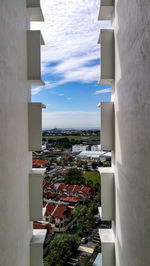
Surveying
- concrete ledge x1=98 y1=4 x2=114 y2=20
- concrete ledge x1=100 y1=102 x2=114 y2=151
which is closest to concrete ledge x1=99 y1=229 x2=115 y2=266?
concrete ledge x1=100 y1=102 x2=114 y2=151

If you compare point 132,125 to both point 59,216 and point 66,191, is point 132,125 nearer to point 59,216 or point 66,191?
point 59,216

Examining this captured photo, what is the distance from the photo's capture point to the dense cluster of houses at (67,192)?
20.7 feet

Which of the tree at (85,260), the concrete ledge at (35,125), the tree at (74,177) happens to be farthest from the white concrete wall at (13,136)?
the tree at (74,177)

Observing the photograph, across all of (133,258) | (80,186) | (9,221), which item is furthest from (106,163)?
(9,221)

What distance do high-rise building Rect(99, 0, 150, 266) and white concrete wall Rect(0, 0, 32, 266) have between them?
4.20 ft

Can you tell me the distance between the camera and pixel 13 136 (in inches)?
84.9

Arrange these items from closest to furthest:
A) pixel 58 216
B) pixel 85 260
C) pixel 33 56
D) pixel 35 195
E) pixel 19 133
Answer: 1. pixel 19 133
2. pixel 33 56
3. pixel 35 195
4. pixel 85 260
5. pixel 58 216

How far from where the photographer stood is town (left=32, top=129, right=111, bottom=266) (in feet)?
15.8

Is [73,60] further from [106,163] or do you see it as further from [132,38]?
[132,38]

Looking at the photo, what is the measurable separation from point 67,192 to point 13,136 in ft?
16.3

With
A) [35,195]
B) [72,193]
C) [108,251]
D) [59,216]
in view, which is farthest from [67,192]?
[35,195]

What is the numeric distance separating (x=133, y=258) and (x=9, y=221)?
4.66 ft

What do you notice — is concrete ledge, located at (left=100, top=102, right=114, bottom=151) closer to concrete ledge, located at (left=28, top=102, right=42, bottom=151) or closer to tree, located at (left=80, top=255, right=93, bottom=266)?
concrete ledge, located at (left=28, top=102, right=42, bottom=151)

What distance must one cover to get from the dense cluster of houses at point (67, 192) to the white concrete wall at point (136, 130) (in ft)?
13.2
